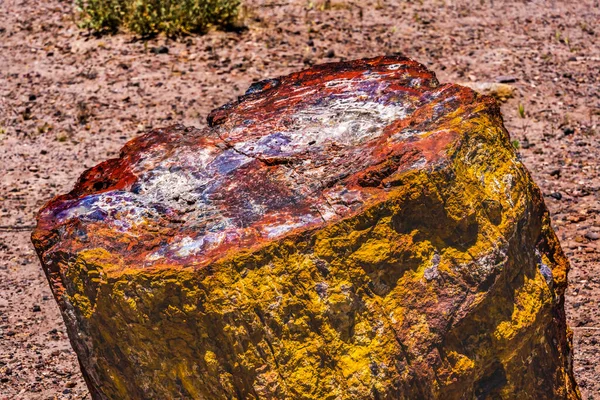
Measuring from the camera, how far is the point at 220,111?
404 centimetres

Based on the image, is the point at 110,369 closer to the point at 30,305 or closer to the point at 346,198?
the point at 346,198

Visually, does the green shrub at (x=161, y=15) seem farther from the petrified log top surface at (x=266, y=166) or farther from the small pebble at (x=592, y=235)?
the petrified log top surface at (x=266, y=166)

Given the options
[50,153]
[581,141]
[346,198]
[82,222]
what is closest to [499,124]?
[346,198]

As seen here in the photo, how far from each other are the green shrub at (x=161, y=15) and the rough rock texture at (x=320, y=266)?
4.99 metres

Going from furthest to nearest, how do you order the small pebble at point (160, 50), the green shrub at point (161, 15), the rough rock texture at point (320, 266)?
the green shrub at point (161, 15)
the small pebble at point (160, 50)
the rough rock texture at point (320, 266)

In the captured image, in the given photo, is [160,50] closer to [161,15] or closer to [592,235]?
[161,15]

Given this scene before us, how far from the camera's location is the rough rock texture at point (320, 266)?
10.5ft

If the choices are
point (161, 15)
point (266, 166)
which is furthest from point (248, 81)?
point (266, 166)

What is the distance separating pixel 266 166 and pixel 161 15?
528cm

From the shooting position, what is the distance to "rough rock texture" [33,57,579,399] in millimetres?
3186

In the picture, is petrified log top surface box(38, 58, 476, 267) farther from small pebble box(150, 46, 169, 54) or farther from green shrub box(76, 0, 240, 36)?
green shrub box(76, 0, 240, 36)

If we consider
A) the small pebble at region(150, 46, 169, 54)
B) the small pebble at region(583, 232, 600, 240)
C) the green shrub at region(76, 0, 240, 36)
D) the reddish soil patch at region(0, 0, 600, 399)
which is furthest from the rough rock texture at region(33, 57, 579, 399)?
the green shrub at region(76, 0, 240, 36)

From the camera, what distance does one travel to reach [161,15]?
8531 millimetres

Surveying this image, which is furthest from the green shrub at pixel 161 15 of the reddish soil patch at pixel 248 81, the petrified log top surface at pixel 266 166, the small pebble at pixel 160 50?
the petrified log top surface at pixel 266 166
